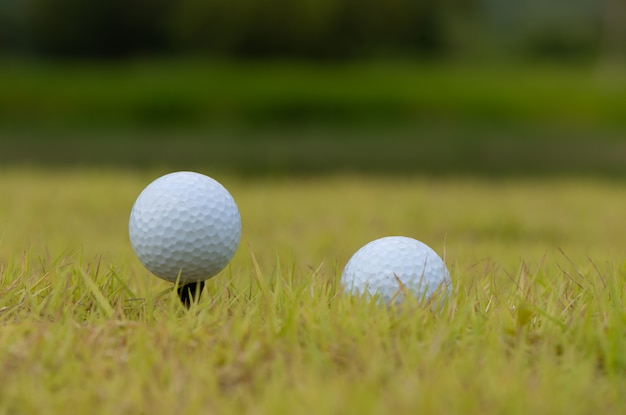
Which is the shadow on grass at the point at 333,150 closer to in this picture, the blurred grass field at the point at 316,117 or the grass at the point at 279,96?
the blurred grass field at the point at 316,117

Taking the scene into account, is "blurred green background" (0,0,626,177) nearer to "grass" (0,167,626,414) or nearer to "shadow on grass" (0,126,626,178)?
"shadow on grass" (0,126,626,178)

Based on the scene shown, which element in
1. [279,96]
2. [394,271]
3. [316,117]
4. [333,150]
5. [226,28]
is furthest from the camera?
[226,28]

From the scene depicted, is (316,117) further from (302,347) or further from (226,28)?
(302,347)

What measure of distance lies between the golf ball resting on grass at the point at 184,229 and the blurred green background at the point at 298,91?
304 inches

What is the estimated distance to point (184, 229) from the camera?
2.96 m

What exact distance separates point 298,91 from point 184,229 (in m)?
18.8

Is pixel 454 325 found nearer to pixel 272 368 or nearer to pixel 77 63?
pixel 272 368

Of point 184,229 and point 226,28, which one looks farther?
point 226,28

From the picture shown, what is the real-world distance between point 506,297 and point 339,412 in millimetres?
1200

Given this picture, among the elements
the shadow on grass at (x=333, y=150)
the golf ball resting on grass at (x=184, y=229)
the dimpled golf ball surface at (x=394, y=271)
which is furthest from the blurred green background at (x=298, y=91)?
the dimpled golf ball surface at (x=394, y=271)

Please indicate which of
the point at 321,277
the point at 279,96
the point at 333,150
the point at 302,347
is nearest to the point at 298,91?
the point at 279,96

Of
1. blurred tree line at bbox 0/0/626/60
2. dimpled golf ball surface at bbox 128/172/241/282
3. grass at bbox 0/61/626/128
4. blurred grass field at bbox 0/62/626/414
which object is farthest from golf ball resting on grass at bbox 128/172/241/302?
blurred tree line at bbox 0/0/626/60

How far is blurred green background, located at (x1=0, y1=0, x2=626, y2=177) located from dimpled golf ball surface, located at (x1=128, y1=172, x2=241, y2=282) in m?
7.72

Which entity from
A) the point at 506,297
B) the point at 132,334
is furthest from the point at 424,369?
the point at 132,334
